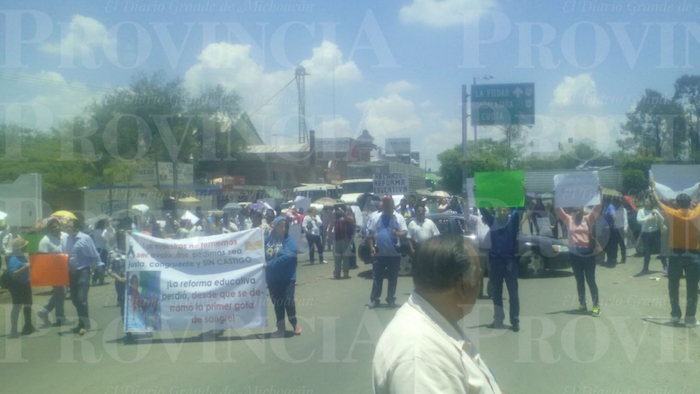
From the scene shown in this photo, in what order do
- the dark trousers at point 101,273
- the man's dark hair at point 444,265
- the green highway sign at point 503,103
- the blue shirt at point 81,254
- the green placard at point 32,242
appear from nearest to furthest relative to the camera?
the man's dark hair at point 444,265 → the blue shirt at point 81,254 → the green placard at point 32,242 → the dark trousers at point 101,273 → the green highway sign at point 503,103

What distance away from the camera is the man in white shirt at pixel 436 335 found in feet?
7.75

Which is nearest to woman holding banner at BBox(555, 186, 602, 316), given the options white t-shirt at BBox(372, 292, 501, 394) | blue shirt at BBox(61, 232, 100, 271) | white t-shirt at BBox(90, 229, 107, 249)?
blue shirt at BBox(61, 232, 100, 271)

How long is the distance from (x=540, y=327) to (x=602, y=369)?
90.7 inches

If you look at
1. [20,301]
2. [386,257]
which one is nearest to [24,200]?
[20,301]

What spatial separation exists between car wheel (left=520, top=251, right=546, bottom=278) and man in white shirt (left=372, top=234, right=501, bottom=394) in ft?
45.0

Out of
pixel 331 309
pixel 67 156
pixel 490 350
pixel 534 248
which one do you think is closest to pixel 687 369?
pixel 490 350

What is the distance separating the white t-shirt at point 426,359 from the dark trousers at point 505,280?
276 inches

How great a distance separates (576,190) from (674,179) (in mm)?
3442

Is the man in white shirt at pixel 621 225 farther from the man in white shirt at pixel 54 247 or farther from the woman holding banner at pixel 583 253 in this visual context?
the man in white shirt at pixel 54 247

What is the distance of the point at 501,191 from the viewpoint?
991cm

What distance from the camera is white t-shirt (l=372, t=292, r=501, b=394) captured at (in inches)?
92.4

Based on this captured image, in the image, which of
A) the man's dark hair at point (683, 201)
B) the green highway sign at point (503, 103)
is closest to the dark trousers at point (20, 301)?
the man's dark hair at point (683, 201)

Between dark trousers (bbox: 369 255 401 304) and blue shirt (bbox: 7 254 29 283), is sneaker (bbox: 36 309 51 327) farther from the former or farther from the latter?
dark trousers (bbox: 369 255 401 304)

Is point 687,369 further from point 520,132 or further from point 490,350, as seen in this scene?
point 520,132
